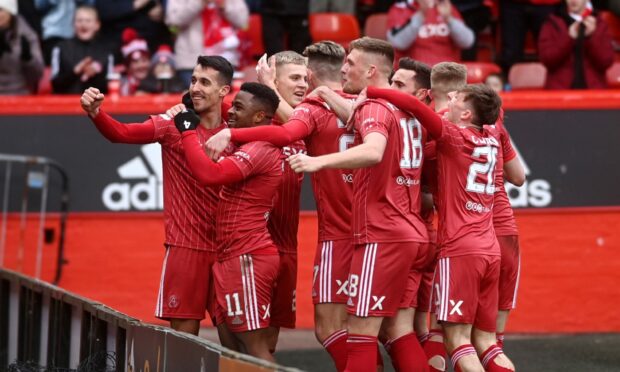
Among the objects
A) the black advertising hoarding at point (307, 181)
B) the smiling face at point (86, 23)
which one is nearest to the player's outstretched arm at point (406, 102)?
the black advertising hoarding at point (307, 181)

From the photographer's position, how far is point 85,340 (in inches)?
336

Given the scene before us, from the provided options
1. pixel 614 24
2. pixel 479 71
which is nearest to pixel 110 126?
pixel 479 71

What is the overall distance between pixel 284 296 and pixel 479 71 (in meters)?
5.44

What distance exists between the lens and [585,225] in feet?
40.4

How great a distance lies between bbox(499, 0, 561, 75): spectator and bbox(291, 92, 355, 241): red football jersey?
6114mm

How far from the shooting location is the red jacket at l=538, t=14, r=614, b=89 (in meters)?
13.1

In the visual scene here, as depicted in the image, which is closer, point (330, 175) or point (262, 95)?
point (262, 95)

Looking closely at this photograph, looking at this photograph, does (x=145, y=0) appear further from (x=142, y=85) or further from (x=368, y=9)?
(x=368, y=9)

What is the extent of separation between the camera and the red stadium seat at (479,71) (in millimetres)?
13242

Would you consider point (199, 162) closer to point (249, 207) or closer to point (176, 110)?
point (249, 207)

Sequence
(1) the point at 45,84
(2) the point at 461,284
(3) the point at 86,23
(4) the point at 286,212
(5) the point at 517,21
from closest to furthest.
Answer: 1. (2) the point at 461,284
2. (4) the point at 286,212
3. (3) the point at 86,23
4. (1) the point at 45,84
5. (5) the point at 517,21

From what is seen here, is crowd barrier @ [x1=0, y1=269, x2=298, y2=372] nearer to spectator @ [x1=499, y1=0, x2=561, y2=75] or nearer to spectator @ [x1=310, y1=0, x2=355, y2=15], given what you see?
spectator @ [x1=310, y1=0, x2=355, y2=15]

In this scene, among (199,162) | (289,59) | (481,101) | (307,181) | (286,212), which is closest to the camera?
(199,162)

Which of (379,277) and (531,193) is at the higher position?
(531,193)
